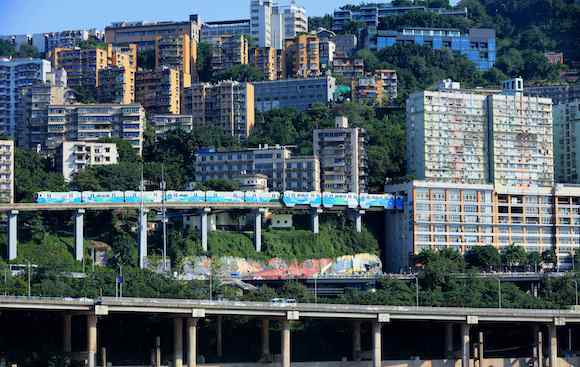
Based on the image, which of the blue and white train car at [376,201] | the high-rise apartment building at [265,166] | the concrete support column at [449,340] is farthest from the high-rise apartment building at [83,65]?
the concrete support column at [449,340]

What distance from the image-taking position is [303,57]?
155375mm

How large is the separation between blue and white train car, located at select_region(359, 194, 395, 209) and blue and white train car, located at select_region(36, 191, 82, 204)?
70.6 feet

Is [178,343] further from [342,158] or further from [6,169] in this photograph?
[342,158]

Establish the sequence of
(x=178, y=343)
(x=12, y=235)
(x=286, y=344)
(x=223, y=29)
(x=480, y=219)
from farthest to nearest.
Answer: (x=223, y=29) < (x=480, y=219) < (x=12, y=235) < (x=286, y=344) < (x=178, y=343)

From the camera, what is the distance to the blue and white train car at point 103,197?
108750 mm

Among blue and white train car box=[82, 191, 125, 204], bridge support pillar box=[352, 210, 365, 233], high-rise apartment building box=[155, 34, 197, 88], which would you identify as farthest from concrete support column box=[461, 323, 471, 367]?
high-rise apartment building box=[155, 34, 197, 88]

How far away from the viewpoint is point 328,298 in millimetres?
102688

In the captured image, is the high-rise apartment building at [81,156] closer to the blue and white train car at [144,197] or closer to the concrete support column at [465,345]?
the blue and white train car at [144,197]

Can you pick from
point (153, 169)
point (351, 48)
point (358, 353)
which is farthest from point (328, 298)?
point (351, 48)

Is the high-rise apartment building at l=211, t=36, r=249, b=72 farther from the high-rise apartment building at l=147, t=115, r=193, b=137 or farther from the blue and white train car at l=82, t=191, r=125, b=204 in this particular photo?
the blue and white train car at l=82, t=191, r=125, b=204

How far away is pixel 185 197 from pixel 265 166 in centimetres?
1528

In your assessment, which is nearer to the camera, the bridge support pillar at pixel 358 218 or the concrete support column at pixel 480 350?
the concrete support column at pixel 480 350

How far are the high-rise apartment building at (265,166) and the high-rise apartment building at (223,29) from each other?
41.9 metres

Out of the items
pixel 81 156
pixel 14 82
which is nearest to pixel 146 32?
pixel 14 82
